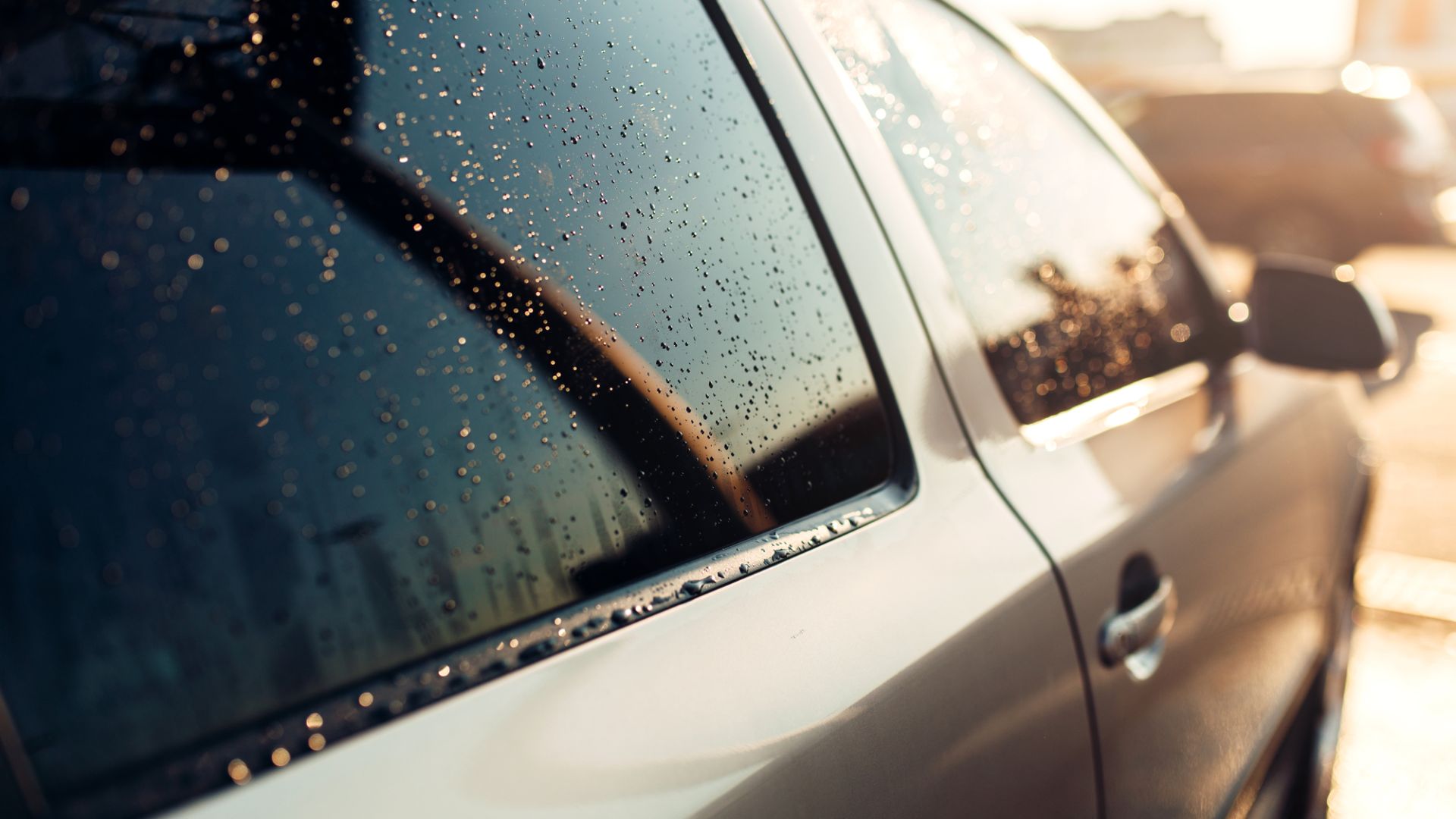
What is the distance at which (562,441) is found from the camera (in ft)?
3.14

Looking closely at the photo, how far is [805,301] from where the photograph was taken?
1.28 m

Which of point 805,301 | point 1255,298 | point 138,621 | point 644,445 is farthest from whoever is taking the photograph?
point 1255,298

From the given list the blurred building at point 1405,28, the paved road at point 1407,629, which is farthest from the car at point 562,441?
the blurred building at point 1405,28

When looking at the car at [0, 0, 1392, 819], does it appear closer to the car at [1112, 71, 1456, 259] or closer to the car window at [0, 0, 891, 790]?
the car window at [0, 0, 891, 790]

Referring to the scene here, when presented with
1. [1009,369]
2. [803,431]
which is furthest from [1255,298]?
[803,431]

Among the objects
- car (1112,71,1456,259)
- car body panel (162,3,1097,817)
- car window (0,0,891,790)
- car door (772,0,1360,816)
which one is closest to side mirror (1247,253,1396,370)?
car door (772,0,1360,816)

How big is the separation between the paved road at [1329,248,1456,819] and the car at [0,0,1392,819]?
1.85 m

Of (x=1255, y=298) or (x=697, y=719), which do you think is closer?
(x=697, y=719)

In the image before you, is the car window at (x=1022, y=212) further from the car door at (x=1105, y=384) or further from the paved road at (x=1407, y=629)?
the paved road at (x=1407, y=629)

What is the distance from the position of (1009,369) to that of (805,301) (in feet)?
1.34

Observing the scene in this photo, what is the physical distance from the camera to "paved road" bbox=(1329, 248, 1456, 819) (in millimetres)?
3244

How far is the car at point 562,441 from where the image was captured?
27.7 inches

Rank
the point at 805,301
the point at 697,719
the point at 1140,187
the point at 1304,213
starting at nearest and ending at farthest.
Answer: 1. the point at 697,719
2. the point at 805,301
3. the point at 1140,187
4. the point at 1304,213

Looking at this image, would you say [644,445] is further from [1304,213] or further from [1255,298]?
[1304,213]
